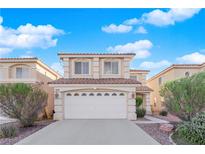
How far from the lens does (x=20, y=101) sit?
14.4 meters

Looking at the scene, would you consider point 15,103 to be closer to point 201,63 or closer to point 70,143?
point 70,143

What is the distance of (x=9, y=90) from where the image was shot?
1406cm

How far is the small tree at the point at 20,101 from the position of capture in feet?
46.3

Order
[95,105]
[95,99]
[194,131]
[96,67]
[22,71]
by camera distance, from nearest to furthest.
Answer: [194,131] → [95,105] → [95,99] → [96,67] → [22,71]

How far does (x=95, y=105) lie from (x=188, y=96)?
25.7 feet

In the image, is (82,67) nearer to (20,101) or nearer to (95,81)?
(95,81)

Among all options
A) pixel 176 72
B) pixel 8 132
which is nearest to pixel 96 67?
pixel 176 72

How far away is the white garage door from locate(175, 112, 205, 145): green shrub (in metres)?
7.29

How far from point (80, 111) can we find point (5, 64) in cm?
870

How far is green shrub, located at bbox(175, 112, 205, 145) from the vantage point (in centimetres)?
1035

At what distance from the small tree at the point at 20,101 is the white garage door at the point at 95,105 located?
169 inches

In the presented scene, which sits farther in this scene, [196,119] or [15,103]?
[15,103]

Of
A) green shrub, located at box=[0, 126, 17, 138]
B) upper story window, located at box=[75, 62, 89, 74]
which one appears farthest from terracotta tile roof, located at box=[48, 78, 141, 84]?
green shrub, located at box=[0, 126, 17, 138]
